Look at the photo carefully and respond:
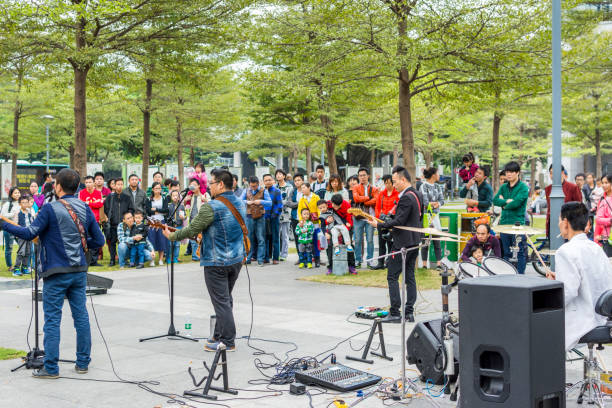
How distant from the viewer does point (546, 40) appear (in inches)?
500

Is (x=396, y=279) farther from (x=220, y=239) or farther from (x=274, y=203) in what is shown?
(x=274, y=203)

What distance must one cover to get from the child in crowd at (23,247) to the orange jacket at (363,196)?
7.11m

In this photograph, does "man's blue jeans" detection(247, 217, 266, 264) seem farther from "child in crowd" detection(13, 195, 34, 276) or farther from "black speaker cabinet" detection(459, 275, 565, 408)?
"black speaker cabinet" detection(459, 275, 565, 408)

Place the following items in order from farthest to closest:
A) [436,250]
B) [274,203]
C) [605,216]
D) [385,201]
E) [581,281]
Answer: [274,203] → [436,250] → [385,201] → [605,216] → [581,281]

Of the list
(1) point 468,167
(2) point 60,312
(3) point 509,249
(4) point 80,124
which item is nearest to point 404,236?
(3) point 509,249

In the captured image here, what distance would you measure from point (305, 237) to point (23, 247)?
6.14m

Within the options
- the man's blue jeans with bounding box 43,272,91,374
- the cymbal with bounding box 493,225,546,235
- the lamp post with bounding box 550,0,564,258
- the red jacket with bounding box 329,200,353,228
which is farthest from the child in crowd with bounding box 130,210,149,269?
the cymbal with bounding box 493,225,546,235

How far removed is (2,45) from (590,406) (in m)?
14.2

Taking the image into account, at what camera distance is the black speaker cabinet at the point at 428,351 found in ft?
19.7

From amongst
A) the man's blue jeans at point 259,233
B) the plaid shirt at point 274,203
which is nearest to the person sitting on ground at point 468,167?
the plaid shirt at point 274,203

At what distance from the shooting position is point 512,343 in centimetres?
412

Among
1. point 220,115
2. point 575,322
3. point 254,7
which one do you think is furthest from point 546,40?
point 220,115

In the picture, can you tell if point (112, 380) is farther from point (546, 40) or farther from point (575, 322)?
point (546, 40)

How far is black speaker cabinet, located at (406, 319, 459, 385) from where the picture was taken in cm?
601
